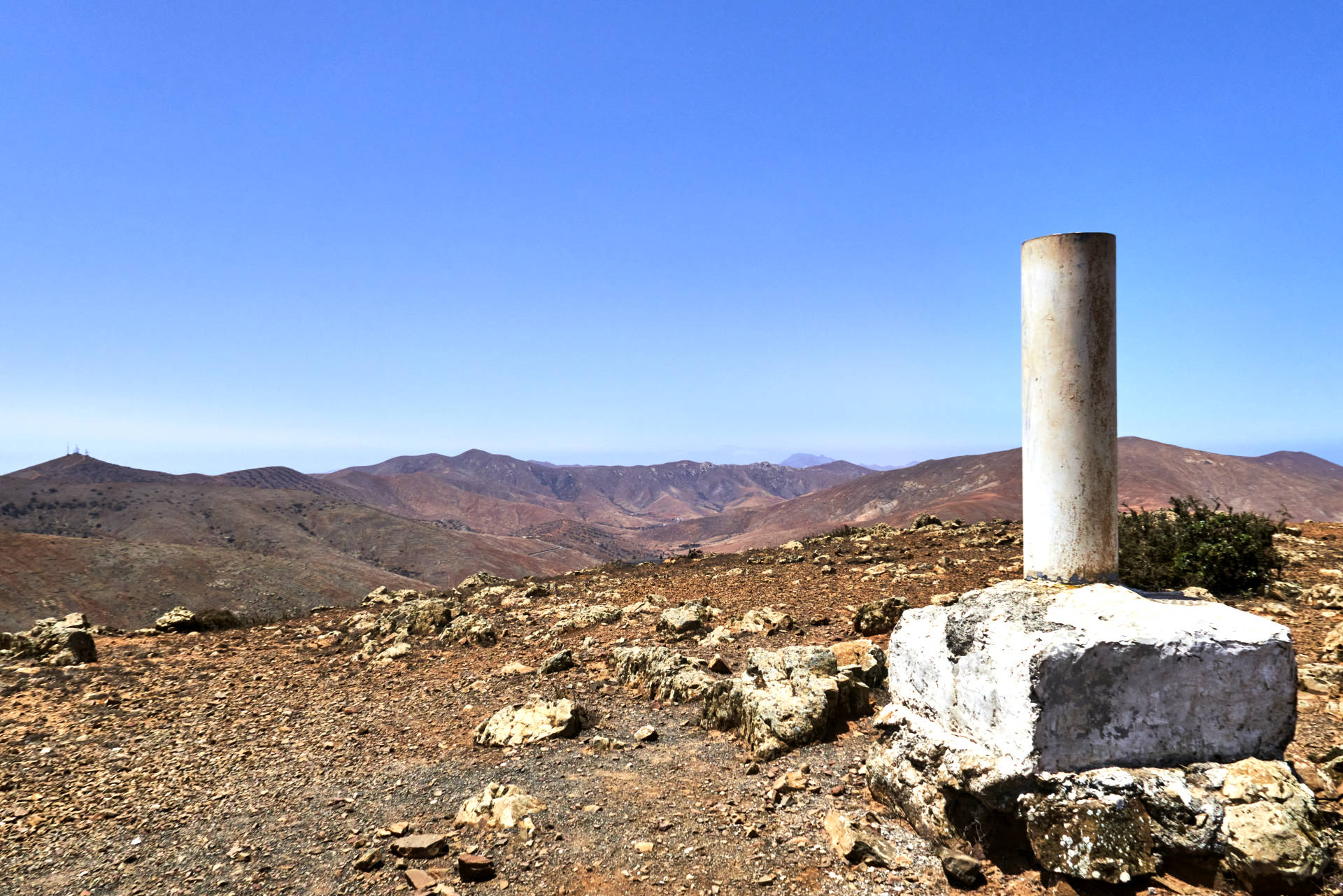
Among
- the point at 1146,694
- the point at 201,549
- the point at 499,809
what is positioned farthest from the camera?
the point at 201,549

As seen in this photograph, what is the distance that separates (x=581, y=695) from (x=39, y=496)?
81934 mm

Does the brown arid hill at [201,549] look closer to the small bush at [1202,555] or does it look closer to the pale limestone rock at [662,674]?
the pale limestone rock at [662,674]

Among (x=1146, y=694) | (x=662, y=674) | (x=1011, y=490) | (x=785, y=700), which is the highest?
(x=1011, y=490)

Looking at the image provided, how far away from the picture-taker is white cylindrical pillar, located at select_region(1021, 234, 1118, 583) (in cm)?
552

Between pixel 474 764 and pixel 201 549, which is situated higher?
pixel 474 764

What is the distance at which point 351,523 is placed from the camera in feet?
232

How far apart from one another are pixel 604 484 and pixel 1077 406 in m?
185

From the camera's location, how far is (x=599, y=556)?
88.8 m

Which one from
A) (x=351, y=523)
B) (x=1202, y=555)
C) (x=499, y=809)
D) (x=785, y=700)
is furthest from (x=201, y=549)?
(x=1202, y=555)

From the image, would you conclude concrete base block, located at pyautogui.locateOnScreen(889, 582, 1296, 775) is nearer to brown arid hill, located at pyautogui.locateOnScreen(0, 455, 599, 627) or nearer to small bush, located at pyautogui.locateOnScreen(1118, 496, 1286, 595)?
small bush, located at pyautogui.locateOnScreen(1118, 496, 1286, 595)

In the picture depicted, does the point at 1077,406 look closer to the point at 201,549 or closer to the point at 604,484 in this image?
the point at 201,549

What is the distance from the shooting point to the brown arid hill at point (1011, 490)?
5675 centimetres

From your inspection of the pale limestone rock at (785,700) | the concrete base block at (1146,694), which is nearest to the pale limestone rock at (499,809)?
the pale limestone rock at (785,700)

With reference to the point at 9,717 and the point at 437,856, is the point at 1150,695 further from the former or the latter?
the point at 9,717
